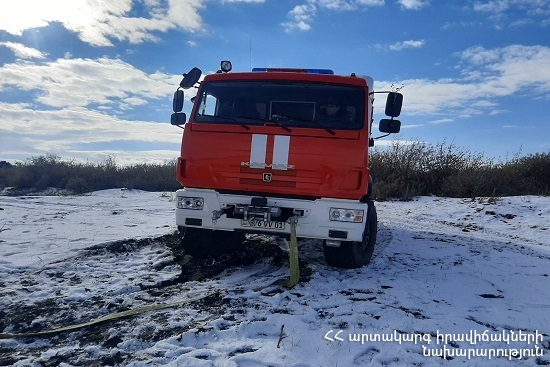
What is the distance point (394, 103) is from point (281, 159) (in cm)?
200

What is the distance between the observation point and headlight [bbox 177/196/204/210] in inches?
199

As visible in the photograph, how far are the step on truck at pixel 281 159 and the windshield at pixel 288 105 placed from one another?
0.04 ft

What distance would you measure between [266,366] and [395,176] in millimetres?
16089

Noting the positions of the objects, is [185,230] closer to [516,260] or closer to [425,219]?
[516,260]

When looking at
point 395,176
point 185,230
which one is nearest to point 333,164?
point 185,230

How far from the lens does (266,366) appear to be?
113 inches

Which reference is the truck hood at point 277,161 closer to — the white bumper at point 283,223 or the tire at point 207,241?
the white bumper at point 283,223

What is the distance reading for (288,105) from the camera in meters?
5.27

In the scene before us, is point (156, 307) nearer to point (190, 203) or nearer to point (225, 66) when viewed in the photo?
point (190, 203)

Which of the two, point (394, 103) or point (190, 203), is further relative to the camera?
point (394, 103)

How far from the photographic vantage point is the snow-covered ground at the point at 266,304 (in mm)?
3105

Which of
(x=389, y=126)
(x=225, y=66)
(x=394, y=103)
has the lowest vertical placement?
(x=389, y=126)

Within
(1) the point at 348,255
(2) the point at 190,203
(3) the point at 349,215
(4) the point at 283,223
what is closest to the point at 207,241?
(2) the point at 190,203

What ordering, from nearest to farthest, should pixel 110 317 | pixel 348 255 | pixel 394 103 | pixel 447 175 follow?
pixel 110 317 < pixel 348 255 < pixel 394 103 < pixel 447 175
